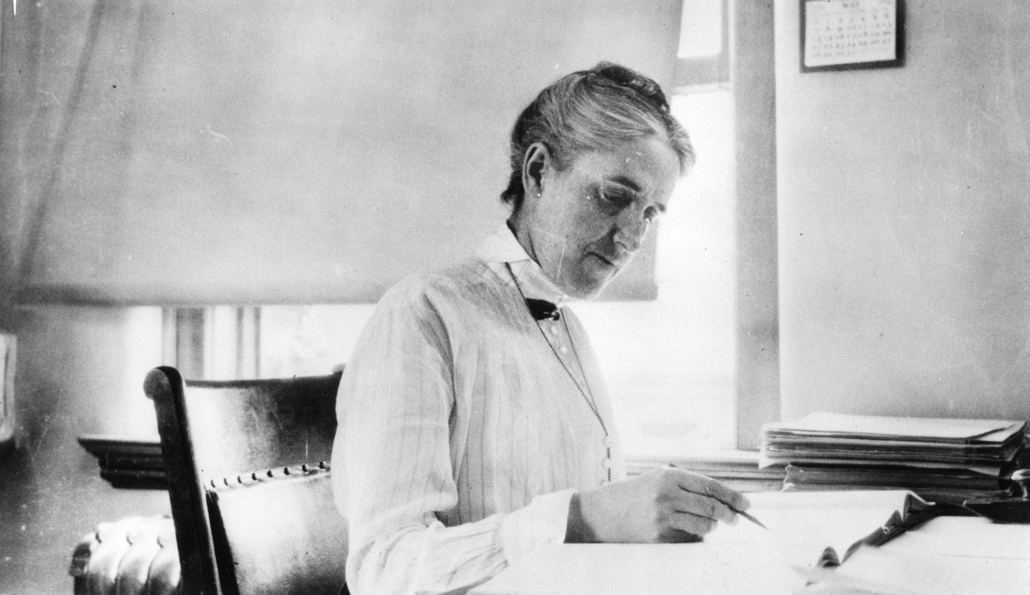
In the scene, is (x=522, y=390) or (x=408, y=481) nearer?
(x=408, y=481)

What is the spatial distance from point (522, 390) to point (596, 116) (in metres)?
0.35

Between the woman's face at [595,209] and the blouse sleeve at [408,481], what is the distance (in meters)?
0.21

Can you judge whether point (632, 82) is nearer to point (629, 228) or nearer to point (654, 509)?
point (629, 228)

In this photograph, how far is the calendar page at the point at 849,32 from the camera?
1326 mm

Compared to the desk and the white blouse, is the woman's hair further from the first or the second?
the desk

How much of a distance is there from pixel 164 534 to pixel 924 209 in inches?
57.5

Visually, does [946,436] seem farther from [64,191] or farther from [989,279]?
[64,191]

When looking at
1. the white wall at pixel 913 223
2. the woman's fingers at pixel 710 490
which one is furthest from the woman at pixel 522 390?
the white wall at pixel 913 223

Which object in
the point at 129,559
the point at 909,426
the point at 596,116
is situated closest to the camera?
the point at 596,116

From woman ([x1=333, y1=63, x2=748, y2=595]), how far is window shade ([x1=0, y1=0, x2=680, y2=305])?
0.40 meters

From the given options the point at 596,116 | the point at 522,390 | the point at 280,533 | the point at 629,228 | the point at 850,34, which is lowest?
the point at 280,533

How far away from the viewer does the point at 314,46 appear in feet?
5.51

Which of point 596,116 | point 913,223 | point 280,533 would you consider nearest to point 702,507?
point 280,533

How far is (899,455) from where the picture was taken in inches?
42.0
